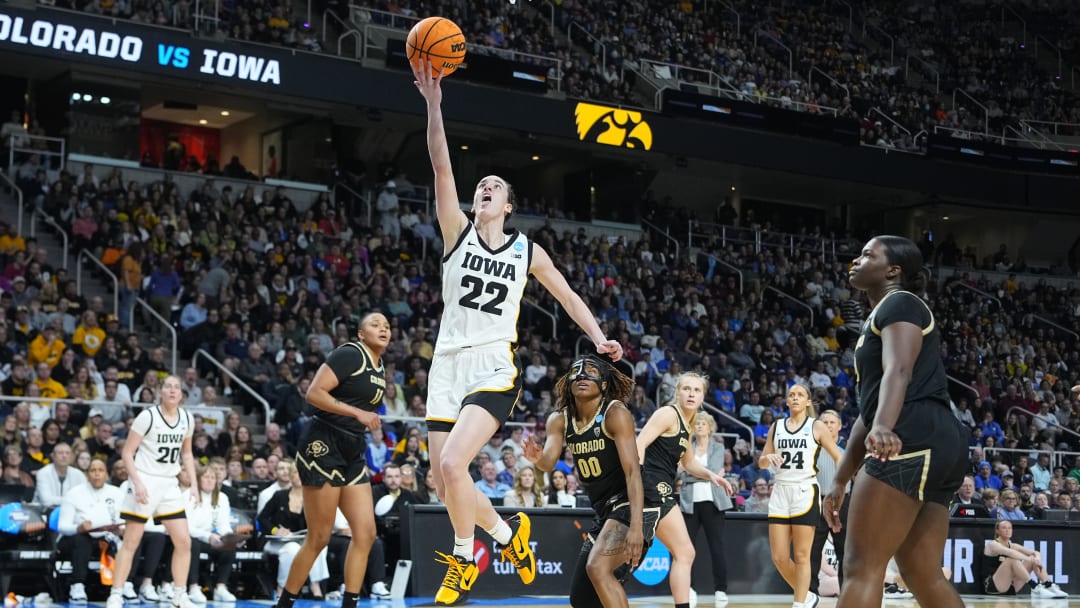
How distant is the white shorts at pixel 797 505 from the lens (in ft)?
39.3

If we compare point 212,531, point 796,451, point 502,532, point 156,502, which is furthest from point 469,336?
point 212,531

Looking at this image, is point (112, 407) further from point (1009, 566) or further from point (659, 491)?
point (1009, 566)

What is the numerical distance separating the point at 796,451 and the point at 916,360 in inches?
280

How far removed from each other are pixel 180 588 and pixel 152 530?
1811 millimetres

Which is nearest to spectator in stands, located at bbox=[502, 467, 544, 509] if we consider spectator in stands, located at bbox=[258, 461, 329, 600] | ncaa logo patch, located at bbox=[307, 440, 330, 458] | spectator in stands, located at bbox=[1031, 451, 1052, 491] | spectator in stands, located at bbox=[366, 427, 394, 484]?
spectator in stands, located at bbox=[366, 427, 394, 484]

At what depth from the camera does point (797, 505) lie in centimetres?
1198

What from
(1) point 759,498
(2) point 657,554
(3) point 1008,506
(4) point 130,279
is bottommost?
(2) point 657,554

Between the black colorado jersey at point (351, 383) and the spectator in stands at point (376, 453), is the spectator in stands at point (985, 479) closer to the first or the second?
the spectator in stands at point (376, 453)

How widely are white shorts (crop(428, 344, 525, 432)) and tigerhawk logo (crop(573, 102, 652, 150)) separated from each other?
1875cm

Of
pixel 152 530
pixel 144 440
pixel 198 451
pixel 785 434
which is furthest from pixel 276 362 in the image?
pixel 785 434

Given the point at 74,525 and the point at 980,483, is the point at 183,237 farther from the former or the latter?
the point at 980,483

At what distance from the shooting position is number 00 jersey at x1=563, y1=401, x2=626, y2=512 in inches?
304

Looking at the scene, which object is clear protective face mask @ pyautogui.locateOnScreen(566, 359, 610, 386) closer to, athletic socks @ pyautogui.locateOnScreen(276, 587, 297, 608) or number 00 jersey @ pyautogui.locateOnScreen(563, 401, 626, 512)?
number 00 jersey @ pyautogui.locateOnScreen(563, 401, 626, 512)

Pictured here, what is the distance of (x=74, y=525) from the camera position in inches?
491
